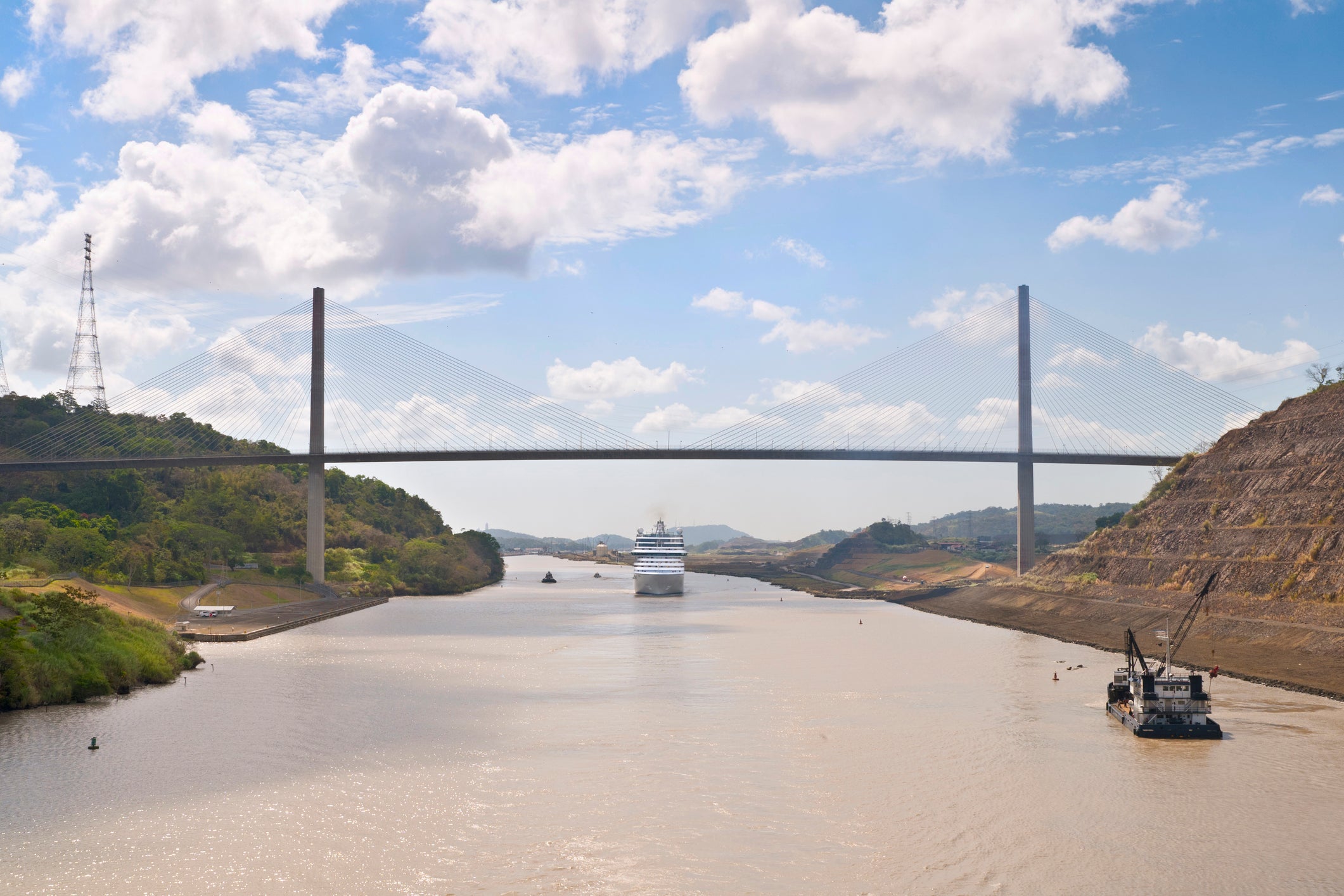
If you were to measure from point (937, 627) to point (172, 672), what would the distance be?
52619 mm

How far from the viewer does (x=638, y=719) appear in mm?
33438

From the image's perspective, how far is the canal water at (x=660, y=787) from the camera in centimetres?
1930

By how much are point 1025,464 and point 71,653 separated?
83.9 metres

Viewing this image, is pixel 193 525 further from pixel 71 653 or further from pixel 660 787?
pixel 660 787

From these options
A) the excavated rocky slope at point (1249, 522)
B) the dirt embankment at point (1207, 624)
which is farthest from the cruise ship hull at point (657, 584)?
the excavated rocky slope at point (1249, 522)

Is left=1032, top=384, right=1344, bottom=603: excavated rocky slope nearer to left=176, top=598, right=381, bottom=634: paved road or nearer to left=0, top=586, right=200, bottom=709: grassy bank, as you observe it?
left=0, top=586, right=200, bottom=709: grassy bank

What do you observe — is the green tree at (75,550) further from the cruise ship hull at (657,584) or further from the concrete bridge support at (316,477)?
the cruise ship hull at (657,584)

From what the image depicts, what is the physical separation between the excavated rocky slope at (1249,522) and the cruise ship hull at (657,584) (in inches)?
1674

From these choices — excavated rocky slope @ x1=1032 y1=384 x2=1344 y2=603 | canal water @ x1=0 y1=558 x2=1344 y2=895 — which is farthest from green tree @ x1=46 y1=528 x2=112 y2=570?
excavated rocky slope @ x1=1032 y1=384 x2=1344 y2=603

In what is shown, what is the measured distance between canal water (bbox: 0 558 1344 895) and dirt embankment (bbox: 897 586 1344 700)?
3278mm

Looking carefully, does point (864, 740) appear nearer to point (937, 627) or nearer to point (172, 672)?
point (172, 672)

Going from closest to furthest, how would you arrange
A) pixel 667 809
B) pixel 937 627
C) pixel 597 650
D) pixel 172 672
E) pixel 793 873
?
pixel 793 873 < pixel 667 809 < pixel 172 672 < pixel 597 650 < pixel 937 627

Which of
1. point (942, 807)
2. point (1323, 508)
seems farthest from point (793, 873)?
point (1323, 508)

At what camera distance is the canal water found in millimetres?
19297
